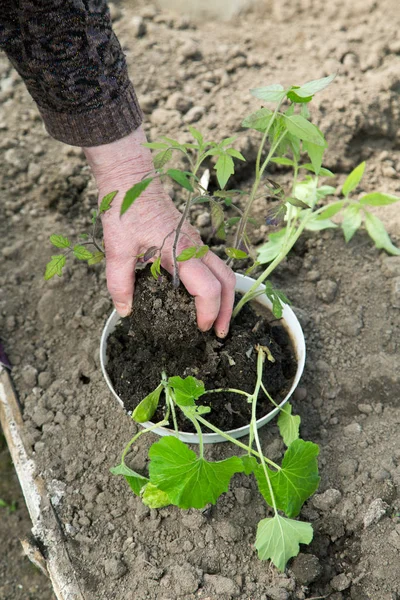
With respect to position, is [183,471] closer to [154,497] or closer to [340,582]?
[154,497]

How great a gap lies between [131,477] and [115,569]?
24 centimetres

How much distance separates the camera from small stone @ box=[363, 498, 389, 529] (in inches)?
50.8

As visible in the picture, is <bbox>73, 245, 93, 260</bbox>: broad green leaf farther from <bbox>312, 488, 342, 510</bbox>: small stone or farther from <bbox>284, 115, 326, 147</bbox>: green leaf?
<bbox>312, 488, 342, 510</bbox>: small stone

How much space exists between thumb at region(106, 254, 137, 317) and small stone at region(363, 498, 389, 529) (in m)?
0.76

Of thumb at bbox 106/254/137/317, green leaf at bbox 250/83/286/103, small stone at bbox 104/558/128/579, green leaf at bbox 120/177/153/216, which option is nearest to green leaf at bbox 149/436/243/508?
small stone at bbox 104/558/128/579

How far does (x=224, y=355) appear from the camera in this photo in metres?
1.39

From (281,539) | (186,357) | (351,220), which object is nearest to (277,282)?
(186,357)

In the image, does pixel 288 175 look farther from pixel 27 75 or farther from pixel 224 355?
pixel 27 75

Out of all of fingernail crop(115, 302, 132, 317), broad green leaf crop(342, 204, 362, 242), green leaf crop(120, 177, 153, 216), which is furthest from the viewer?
fingernail crop(115, 302, 132, 317)

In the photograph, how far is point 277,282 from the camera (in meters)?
1.79

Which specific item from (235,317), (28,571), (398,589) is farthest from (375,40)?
(28,571)

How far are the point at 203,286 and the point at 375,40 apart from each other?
174 centimetres

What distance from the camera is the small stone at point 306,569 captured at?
48.6 inches

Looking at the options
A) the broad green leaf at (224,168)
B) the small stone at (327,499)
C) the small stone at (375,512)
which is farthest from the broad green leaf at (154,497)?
the broad green leaf at (224,168)
